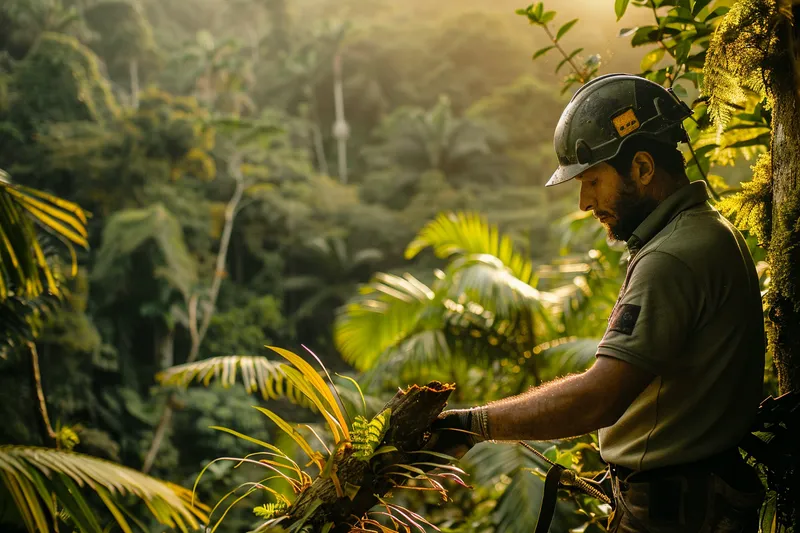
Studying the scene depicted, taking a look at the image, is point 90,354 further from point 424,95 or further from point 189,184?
point 424,95

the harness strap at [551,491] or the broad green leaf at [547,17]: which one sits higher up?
the broad green leaf at [547,17]

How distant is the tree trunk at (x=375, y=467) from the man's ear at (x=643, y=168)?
0.61 meters

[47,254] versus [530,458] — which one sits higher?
[47,254]

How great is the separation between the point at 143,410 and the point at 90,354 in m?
1.83

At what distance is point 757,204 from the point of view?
1762 millimetres

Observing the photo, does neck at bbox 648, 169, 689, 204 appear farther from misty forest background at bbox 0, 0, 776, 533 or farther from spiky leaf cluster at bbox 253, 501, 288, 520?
spiky leaf cluster at bbox 253, 501, 288, 520

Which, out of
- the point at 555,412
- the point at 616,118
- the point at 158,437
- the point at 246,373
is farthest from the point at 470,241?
the point at 158,437

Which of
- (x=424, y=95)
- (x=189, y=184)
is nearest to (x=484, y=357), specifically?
(x=189, y=184)

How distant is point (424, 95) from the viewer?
32.4m

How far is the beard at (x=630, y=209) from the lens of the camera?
144 centimetres

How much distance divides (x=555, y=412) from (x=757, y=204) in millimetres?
931

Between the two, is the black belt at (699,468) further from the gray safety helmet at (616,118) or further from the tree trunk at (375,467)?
the gray safety helmet at (616,118)

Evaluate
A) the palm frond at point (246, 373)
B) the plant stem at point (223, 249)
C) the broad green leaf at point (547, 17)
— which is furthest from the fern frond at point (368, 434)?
the plant stem at point (223, 249)

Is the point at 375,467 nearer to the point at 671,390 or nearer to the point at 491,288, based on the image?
the point at 671,390
